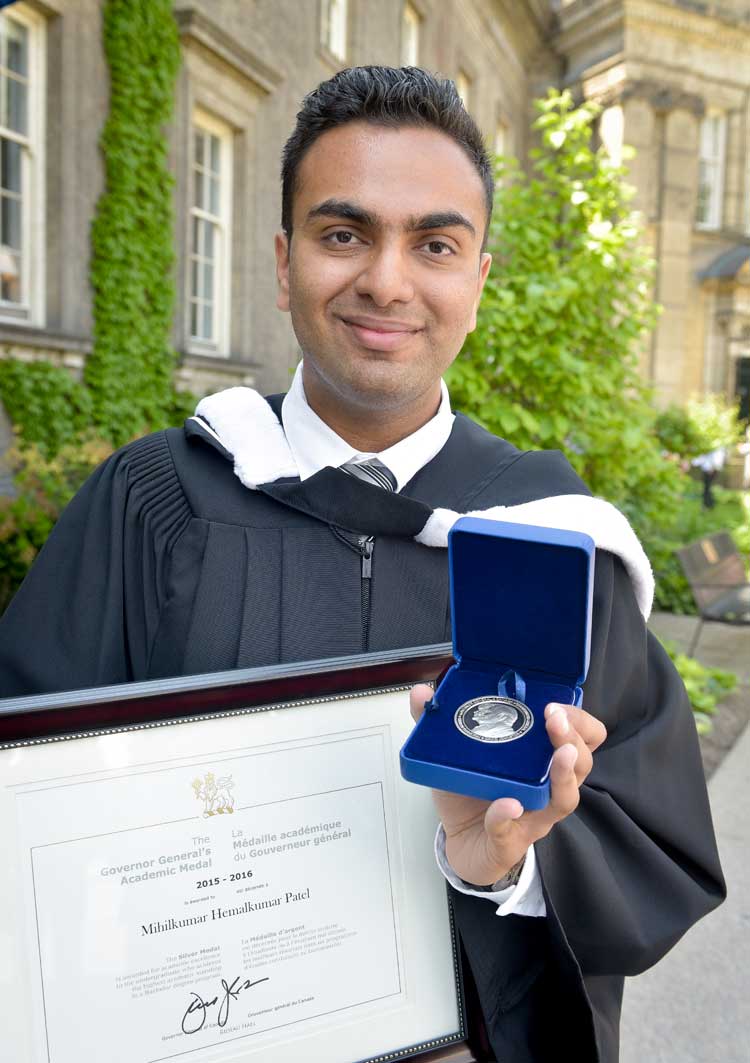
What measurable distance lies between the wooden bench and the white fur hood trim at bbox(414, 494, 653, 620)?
5.47 metres

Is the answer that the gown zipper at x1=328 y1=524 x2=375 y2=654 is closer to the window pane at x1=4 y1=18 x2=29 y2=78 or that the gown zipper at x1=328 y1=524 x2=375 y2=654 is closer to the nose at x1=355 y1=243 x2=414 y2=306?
the nose at x1=355 y1=243 x2=414 y2=306

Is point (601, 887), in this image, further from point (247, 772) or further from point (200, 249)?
point (200, 249)

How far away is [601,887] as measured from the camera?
1.24 metres

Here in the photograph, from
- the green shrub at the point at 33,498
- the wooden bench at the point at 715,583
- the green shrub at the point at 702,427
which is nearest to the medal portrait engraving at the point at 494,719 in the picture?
the green shrub at the point at 33,498

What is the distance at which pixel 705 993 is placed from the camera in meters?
3.10

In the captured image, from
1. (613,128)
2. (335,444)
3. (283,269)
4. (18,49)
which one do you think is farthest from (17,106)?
(613,128)

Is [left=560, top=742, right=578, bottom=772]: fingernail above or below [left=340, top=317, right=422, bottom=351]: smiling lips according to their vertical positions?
below

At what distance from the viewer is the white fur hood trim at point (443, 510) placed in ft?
4.65

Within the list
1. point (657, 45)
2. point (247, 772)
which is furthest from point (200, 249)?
point (657, 45)

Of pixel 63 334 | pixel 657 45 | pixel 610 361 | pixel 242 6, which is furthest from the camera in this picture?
pixel 657 45

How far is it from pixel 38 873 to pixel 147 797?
150mm

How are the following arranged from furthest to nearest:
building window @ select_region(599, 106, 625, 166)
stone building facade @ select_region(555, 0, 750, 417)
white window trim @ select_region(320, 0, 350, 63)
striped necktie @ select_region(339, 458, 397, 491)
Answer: stone building facade @ select_region(555, 0, 750, 417) → building window @ select_region(599, 106, 625, 166) → white window trim @ select_region(320, 0, 350, 63) → striped necktie @ select_region(339, 458, 397, 491)

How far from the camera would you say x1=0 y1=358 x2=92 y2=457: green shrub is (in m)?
6.59
